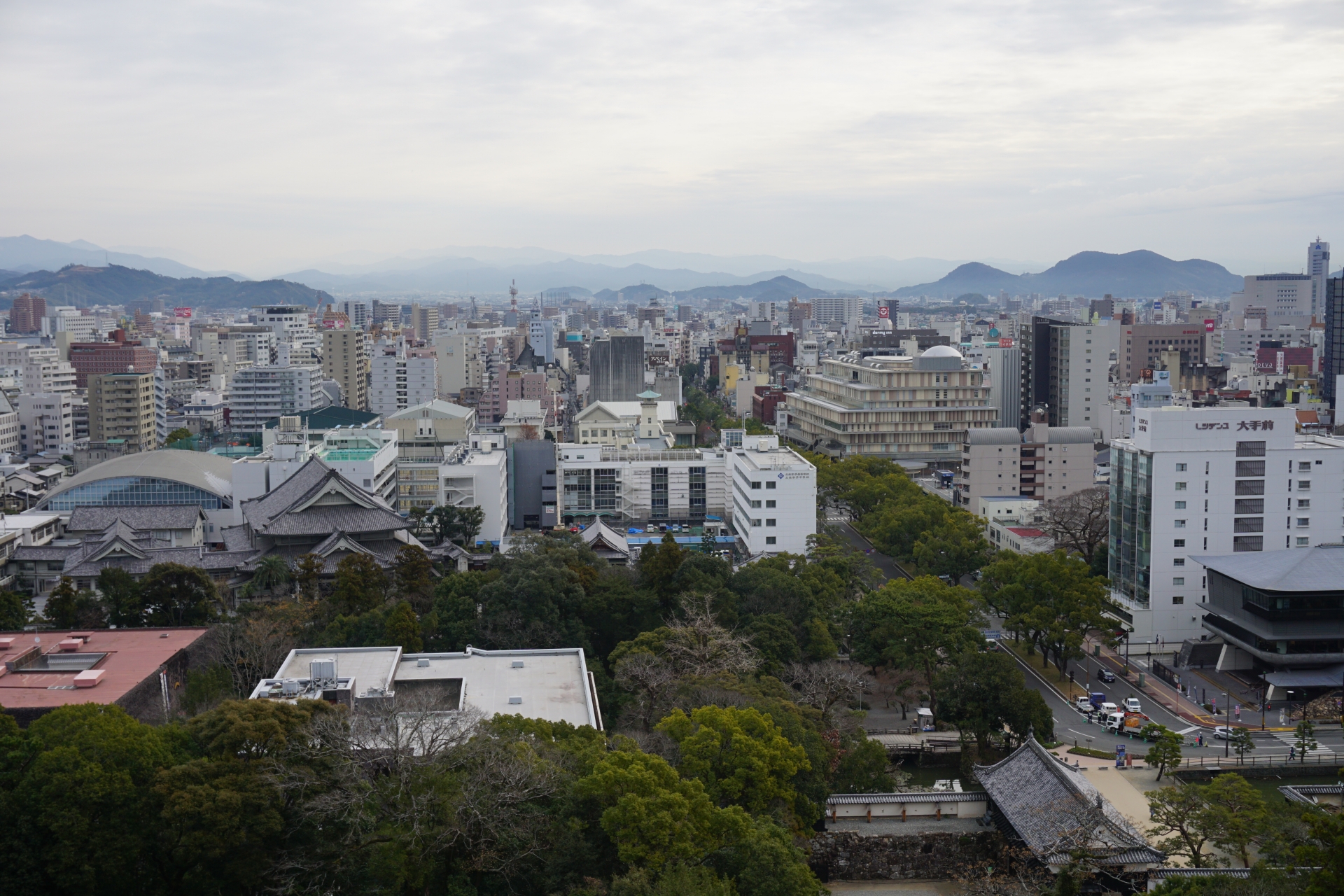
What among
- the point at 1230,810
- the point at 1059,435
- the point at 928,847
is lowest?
the point at 928,847

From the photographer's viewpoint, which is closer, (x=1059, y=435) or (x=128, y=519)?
(x=128, y=519)

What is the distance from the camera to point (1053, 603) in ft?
76.8

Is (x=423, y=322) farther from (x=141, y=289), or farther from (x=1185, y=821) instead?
(x=1185, y=821)

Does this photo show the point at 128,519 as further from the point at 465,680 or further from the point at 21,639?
the point at 465,680

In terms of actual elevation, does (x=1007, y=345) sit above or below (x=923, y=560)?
above

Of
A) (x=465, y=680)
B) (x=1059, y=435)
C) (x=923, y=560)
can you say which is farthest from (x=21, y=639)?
(x=1059, y=435)

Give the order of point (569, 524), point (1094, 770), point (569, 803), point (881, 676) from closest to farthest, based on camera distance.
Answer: point (569, 803)
point (1094, 770)
point (881, 676)
point (569, 524)

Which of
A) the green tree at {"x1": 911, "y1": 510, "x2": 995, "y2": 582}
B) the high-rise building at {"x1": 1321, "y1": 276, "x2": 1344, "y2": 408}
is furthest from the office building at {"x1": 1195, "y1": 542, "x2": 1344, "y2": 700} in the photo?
the high-rise building at {"x1": 1321, "y1": 276, "x2": 1344, "y2": 408}

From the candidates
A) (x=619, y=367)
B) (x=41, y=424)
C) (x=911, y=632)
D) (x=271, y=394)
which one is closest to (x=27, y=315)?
(x=41, y=424)

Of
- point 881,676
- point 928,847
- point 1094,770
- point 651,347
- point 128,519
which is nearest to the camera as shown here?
point 928,847

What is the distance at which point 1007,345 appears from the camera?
6178cm

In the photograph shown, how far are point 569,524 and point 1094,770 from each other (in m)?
20.9

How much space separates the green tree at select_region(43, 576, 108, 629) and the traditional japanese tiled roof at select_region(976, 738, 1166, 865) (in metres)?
16.9

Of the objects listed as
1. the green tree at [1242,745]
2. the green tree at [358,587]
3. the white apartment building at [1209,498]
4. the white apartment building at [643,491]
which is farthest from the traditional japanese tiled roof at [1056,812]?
the white apartment building at [643,491]
